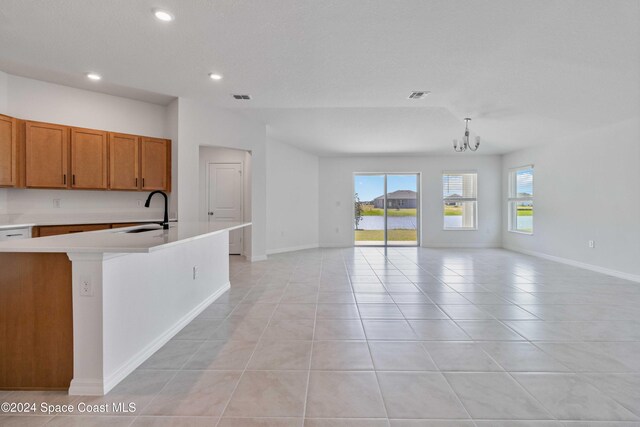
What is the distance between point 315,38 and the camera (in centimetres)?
264

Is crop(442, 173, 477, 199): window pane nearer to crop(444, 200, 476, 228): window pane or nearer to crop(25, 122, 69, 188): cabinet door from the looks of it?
crop(444, 200, 476, 228): window pane

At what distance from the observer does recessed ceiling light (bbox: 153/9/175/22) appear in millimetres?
2299

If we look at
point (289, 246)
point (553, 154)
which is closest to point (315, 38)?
point (289, 246)

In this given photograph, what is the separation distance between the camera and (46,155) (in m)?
3.82

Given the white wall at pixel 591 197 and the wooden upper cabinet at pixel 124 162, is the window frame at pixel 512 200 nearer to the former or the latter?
the white wall at pixel 591 197

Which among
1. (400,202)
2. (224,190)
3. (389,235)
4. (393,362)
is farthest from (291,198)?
(393,362)

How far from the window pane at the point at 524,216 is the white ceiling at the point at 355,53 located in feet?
7.84

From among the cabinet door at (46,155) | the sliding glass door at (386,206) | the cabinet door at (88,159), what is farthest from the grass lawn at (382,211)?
the cabinet door at (46,155)

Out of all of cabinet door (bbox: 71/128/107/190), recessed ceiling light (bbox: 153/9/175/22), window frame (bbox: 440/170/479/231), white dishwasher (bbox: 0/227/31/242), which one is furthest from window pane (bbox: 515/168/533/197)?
white dishwasher (bbox: 0/227/31/242)

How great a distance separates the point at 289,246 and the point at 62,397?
18.0 ft

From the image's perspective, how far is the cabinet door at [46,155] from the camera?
371cm

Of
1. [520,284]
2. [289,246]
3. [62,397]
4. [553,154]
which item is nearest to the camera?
[62,397]

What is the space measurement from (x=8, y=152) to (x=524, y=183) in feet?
30.5

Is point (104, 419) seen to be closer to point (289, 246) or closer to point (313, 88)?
point (313, 88)
